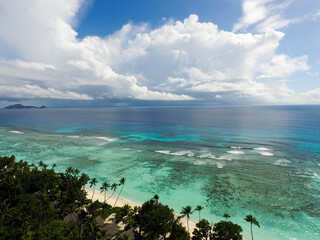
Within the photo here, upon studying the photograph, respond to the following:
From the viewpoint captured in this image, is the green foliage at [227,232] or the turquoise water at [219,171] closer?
the green foliage at [227,232]

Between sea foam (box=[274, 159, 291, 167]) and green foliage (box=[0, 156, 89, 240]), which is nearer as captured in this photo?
green foliage (box=[0, 156, 89, 240])

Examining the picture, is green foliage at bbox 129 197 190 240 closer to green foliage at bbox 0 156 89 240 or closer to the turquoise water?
green foliage at bbox 0 156 89 240

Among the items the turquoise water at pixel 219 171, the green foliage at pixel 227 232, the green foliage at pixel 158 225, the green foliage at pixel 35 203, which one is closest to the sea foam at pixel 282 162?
the turquoise water at pixel 219 171

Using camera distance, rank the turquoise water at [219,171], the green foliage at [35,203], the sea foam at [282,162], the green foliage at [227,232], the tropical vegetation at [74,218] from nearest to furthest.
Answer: the green foliage at [35,203]
the tropical vegetation at [74,218]
the green foliage at [227,232]
the turquoise water at [219,171]
the sea foam at [282,162]

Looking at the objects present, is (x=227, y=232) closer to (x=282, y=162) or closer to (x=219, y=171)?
(x=219, y=171)

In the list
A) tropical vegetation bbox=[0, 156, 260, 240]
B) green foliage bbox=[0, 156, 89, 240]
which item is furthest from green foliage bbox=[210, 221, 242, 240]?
green foliage bbox=[0, 156, 89, 240]

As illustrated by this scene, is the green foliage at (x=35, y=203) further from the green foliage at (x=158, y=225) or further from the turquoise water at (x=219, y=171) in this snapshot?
the turquoise water at (x=219, y=171)

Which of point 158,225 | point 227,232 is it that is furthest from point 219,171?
point 158,225

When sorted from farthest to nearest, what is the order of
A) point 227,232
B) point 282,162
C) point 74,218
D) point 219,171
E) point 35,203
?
point 282,162, point 219,171, point 74,218, point 35,203, point 227,232

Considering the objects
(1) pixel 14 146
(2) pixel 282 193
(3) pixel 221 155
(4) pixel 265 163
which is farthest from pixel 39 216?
(1) pixel 14 146

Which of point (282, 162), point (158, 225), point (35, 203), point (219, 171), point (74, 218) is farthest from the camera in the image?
point (282, 162)

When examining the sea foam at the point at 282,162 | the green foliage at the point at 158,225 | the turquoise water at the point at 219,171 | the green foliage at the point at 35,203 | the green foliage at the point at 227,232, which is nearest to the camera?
the green foliage at the point at 35,203
